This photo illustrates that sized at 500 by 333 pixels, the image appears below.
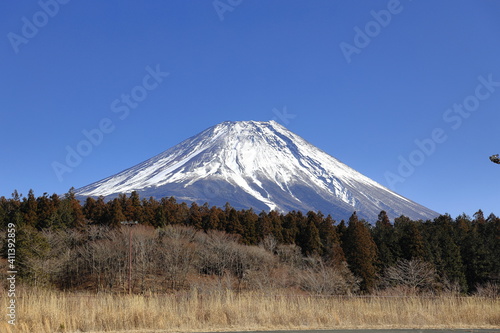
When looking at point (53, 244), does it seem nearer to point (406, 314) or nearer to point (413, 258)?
point (413, 258)

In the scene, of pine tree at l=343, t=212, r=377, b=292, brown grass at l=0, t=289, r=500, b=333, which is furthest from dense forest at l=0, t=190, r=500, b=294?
brown grass at l=0, t=289, r=500, b=333

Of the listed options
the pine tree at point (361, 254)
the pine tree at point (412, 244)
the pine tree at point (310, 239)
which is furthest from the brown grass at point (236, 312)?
the pine tree at point (310, 239)

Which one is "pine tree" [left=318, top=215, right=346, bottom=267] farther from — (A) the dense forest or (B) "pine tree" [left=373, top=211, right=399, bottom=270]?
(B) "pine tree" [left=373, top=211, right=399, bottom=270]

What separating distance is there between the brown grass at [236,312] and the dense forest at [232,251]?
76.2 ft

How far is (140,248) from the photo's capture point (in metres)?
45.2

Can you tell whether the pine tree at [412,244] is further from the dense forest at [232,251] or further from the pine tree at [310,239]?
the pine tree at [310,239]

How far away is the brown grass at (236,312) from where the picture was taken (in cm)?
1073

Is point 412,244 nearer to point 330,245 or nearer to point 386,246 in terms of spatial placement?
point 386,246

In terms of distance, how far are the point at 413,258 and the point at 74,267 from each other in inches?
1405

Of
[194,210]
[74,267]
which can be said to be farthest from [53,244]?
[194,210]

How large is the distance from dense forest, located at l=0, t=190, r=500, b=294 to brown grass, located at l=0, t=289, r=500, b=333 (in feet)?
76.2

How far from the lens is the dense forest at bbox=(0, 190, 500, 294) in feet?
138

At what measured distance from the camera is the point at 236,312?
11.8 metres

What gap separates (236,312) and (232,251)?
121ft
